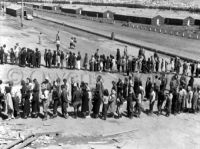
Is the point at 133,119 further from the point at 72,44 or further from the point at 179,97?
the point at 72,44

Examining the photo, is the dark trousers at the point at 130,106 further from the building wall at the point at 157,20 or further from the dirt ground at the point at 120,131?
the building wall at the point at 157,20

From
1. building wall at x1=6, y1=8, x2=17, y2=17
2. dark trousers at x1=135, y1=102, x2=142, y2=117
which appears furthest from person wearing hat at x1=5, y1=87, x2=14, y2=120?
building wall at x1=6, y1=8, x2=17, y2=17

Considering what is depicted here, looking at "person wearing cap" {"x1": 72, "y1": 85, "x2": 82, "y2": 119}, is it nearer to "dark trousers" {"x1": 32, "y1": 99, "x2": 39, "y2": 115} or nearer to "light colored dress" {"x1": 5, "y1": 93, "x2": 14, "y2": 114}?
"dark trousers" {"x1": 32, "y1": 99, "x2": 39, "y2": 115}

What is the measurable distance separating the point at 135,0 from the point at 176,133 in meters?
163

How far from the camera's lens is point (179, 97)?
1596 cm

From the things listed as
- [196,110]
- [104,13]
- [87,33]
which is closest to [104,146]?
[196,110]

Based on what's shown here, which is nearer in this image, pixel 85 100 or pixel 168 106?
pixel 85 100

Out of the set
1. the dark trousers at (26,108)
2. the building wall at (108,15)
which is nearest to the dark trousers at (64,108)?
the dark trousers at (26,108)

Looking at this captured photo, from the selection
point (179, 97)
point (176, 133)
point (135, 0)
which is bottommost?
point (176, 133)

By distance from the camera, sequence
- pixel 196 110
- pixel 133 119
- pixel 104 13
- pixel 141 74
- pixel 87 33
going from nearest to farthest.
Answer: pixel 133 119
pixel 196 110
pixel 141 74
pixel 87 33
pixel 104 13

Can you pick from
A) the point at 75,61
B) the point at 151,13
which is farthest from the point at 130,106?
the point at 151,13

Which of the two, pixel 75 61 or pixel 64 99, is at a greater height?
pixel 75 61

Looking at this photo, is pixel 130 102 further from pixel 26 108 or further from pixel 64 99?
pixel 26 108

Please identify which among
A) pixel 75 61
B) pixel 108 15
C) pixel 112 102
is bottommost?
pixel 112 102
